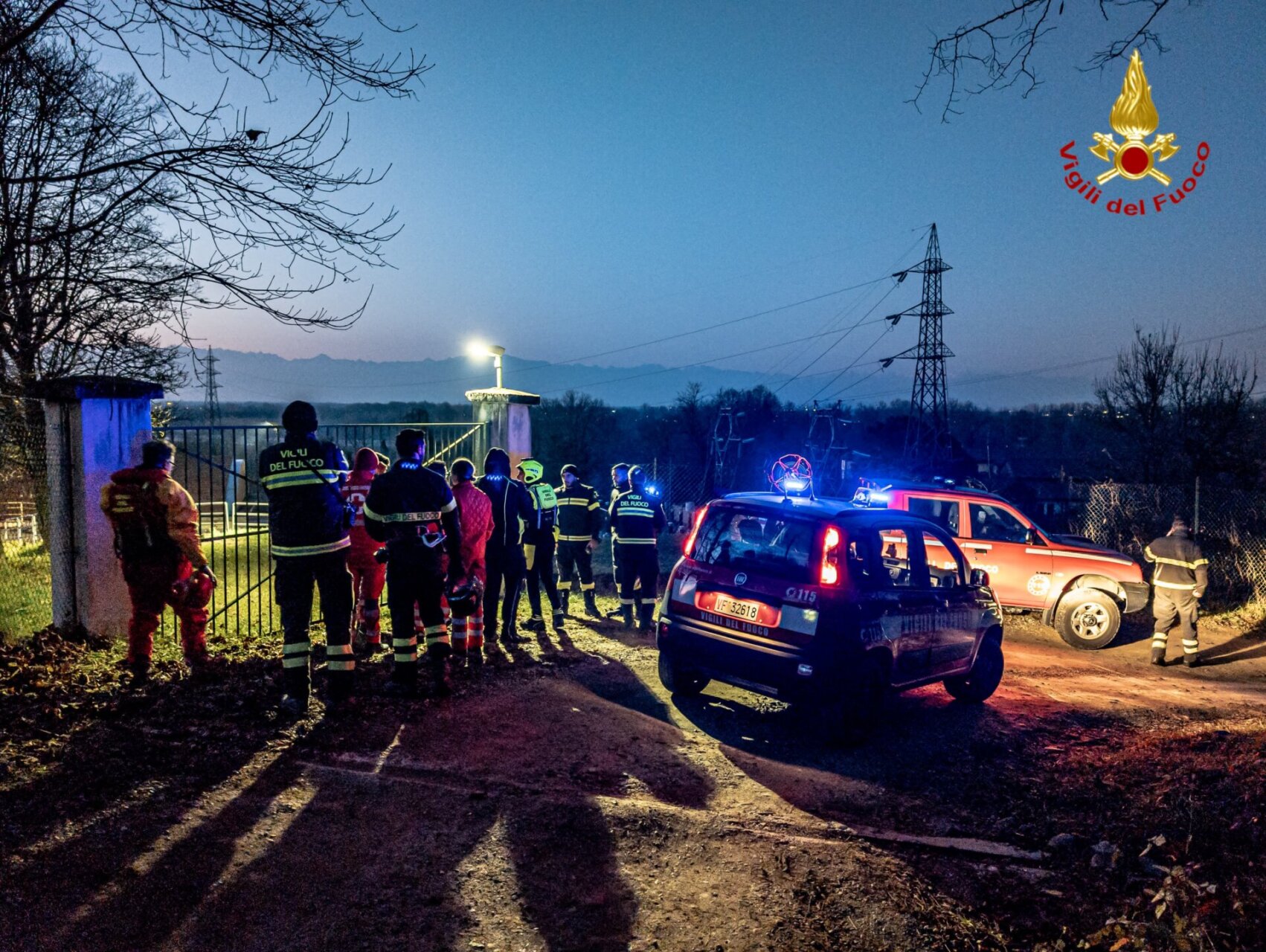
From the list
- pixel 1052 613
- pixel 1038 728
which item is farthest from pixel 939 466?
pixel 1038 728

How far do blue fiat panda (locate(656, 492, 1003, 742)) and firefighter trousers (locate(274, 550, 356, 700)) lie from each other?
8.16 feet

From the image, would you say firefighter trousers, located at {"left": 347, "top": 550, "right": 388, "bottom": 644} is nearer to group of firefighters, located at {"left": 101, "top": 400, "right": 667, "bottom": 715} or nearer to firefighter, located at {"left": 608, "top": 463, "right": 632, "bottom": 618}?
group of firefighters, located at {"left": 101, "top": 400, "right": 667, "bottom": 715}

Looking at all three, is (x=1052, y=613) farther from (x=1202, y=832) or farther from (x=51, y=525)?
(x=51, y=525)

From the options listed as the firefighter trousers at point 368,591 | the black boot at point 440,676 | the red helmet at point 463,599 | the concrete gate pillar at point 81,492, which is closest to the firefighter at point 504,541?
the red helmet at point 463,599

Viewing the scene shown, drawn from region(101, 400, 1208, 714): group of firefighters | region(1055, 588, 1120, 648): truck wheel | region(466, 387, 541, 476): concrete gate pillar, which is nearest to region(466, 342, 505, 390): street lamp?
region(466, 387, 541, 476): concrete gate pillar

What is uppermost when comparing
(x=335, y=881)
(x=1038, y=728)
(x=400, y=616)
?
(x=400, y=616)

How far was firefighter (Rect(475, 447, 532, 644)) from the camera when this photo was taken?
8.14m

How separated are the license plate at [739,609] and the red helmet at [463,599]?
2.10 meters

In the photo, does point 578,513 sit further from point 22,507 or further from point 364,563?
point 22,507

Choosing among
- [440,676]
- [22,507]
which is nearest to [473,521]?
[440,676]

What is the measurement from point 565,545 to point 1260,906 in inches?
317

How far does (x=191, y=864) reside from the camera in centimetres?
350

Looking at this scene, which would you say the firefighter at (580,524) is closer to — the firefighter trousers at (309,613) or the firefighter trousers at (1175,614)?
the firefighter trousers at (309,613)

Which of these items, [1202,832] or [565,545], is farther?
[565,545]
